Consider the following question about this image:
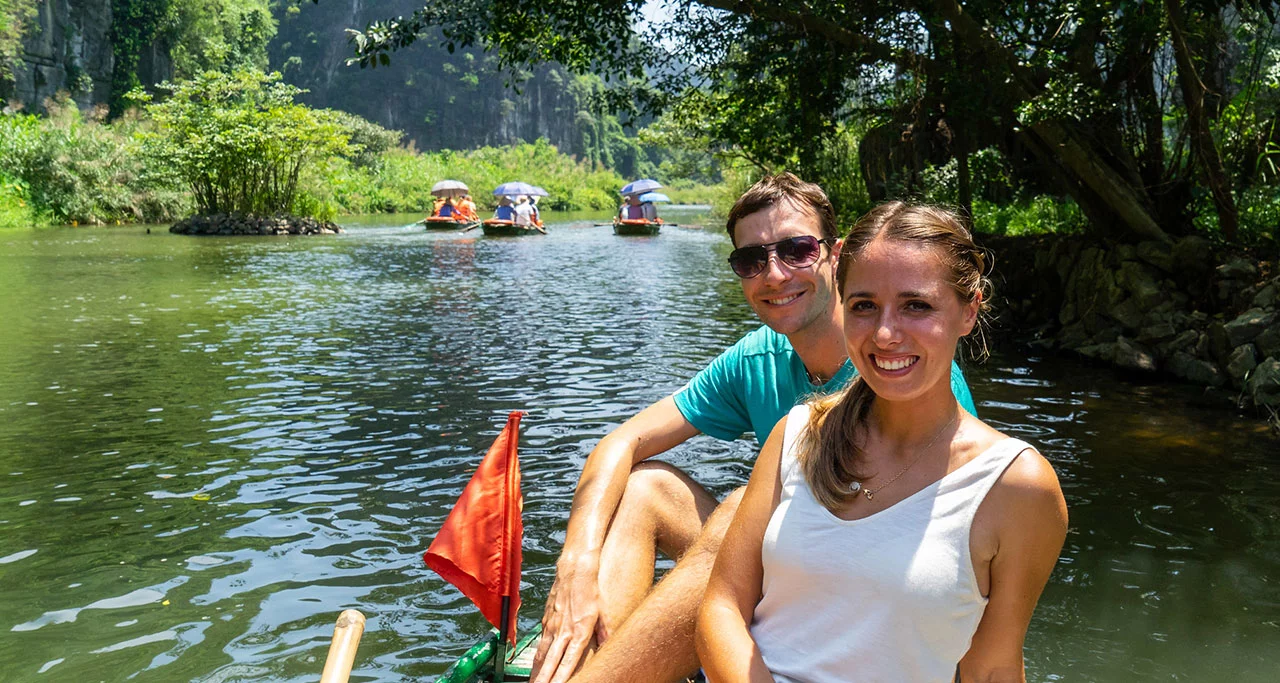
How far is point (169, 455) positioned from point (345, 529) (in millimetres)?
1725

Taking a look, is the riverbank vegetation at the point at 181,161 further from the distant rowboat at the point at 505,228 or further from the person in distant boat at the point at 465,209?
the distant rowboat at the point at 505,228

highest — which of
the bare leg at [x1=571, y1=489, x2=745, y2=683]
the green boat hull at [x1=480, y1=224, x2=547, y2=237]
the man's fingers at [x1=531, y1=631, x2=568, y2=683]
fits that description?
the green boat hull at [x1=480, y1=224, x2=547, y2=237]

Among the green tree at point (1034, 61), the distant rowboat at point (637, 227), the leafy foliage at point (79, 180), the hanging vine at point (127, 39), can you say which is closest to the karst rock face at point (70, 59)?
the hanging vine at point (127, 39)

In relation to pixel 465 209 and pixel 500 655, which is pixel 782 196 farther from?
pixel 465 209

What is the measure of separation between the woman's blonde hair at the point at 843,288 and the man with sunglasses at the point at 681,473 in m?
0.41

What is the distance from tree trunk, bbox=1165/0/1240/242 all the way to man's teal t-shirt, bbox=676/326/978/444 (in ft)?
20.3

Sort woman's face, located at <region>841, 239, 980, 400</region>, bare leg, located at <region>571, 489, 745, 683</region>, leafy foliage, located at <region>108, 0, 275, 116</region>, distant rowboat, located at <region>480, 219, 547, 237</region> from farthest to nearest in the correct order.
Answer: leafy foliage, located at <region>108, 0, 275, 116</region>, distant rowboat, located at <region>480, 219, 547, 237</region>, bare leg, located at <region>571, 489, 745, 683</region>, woman's face, located at <region>841, 239, 980, 400</region>

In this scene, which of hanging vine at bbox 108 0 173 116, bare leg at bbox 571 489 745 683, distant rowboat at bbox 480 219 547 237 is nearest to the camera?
bare leg at bbox 571 489 745 683

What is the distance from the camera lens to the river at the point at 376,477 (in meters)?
3.66

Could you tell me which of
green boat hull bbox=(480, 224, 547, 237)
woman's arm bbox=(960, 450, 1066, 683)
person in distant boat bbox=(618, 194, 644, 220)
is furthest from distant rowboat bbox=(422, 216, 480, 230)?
woman's arm bbox=(960, 450, 1066, 683)

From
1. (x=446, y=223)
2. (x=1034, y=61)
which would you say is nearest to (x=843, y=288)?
(x=1034, y=61)

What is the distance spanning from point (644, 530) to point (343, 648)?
90 centimetres

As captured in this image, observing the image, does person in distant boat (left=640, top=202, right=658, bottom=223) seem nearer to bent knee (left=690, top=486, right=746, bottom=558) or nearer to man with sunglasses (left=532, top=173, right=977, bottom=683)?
man with sunglasses (left=532, top=173, right=977, bottom=683)

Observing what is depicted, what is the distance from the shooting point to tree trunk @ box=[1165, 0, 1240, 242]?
793 cm
